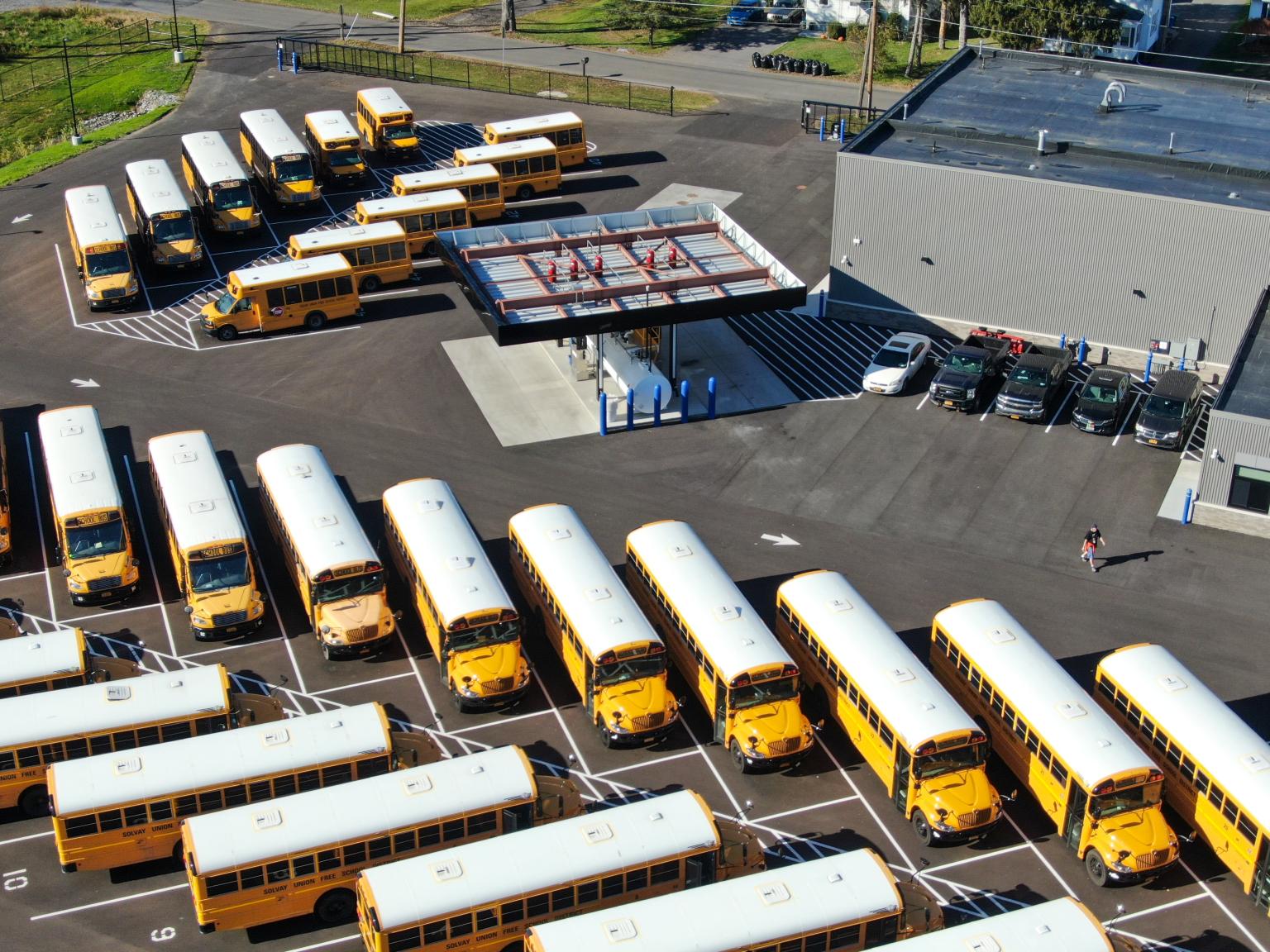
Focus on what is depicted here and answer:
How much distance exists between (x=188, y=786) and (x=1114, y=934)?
801 inches

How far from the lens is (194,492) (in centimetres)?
4350

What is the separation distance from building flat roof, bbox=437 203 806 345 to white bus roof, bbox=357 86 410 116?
927 inches

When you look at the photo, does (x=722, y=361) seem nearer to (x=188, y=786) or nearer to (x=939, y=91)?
(x=939, y=91)

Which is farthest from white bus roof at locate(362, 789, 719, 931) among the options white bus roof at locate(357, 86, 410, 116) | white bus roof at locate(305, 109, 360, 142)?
white bus roof at locate(357, 86, 410, 116)

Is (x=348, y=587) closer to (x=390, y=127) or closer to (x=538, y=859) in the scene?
(x=538, y=859)

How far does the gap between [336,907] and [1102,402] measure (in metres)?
33.3

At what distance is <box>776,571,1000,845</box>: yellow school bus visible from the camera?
34312mm

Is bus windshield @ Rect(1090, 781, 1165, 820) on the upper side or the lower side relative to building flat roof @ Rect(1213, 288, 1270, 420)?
lower

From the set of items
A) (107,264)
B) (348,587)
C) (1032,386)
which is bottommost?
(348,587)

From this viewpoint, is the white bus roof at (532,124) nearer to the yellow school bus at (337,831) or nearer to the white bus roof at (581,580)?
the white bus roof at (581,580)

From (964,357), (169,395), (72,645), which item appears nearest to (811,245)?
(964,357)

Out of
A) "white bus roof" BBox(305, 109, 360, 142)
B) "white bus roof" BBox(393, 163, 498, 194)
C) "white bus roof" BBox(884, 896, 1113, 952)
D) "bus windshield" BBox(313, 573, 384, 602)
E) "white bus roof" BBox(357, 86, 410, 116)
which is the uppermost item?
"white bus roof" BBox(357, 86, 410, 116)

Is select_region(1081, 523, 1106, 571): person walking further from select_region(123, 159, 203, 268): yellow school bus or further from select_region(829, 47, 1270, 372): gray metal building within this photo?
select_region(123, 159, 203, 268): yellow school bus

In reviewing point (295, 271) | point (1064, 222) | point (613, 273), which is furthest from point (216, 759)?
point (1064, 222)
